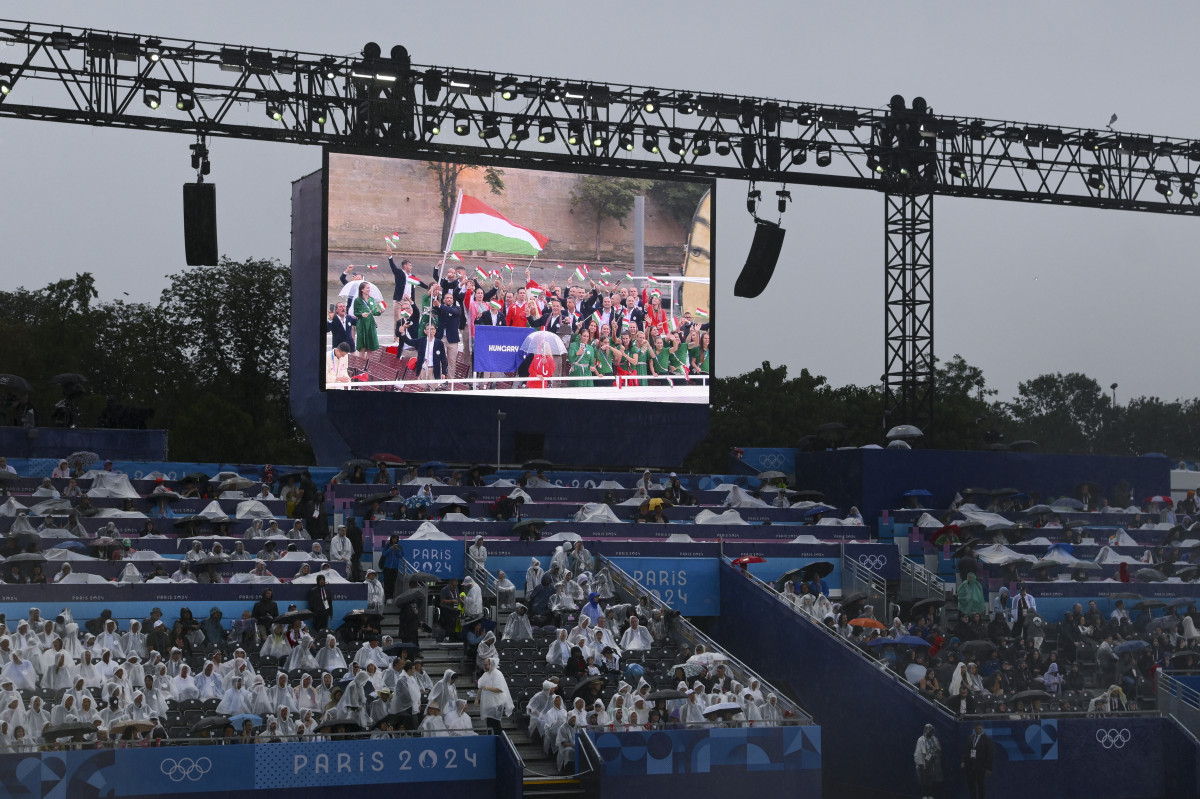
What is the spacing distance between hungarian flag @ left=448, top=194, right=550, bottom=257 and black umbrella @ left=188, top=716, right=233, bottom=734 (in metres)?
18.3

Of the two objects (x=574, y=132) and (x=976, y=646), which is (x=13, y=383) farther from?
(x=976, y=646)

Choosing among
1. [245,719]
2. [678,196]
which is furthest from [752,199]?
[245,719]

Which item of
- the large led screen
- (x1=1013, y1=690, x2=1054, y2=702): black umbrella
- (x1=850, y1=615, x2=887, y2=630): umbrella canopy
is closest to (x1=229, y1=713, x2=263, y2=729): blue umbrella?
(x1=850, y1=615, x2=887, y2=630): umbrella canopy

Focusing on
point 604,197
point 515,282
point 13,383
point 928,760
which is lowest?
point 928,760

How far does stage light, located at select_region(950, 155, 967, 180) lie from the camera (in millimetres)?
40531

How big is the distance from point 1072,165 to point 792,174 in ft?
25.6

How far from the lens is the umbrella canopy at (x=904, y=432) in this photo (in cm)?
3994

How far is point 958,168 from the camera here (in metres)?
40.6

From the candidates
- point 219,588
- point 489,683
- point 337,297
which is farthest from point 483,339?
point 489,683

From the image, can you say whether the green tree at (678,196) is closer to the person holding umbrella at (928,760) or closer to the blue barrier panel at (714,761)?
the person holding umbrella at (928,760)

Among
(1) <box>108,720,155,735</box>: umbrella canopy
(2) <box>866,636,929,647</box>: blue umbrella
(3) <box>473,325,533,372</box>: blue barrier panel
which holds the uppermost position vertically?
(3) <box>473,325,533,372</box>: blue barrier panel

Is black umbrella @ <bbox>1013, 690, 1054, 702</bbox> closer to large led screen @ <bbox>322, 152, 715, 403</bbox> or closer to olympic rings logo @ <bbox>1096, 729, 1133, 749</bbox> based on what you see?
olympic rings logo @ <bbox>1096, 729, 1133, 749</bbox>

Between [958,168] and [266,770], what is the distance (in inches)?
1027

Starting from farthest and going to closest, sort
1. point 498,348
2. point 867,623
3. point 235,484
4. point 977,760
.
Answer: point 498,348 < point 235,484 < point 867,623 < point 977,760
